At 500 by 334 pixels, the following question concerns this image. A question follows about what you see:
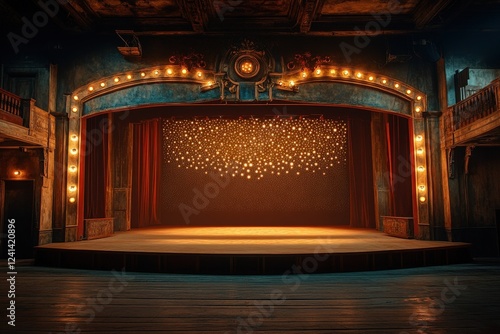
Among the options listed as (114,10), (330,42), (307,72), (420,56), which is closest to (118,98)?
(114,10)

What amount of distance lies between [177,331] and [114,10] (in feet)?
26.5

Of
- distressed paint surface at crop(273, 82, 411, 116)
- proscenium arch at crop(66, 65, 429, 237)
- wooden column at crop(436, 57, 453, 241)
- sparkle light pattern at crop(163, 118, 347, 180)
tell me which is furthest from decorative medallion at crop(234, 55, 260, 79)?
wooden column at crop(436, 57, 453, 241)

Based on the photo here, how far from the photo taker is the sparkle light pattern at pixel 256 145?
13664 millimetres

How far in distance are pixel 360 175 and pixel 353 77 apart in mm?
4707

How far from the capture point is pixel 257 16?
926 centimetres

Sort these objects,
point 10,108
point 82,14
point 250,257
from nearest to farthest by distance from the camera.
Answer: point 250,257, point 10,108, point 82,14

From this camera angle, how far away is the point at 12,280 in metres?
5.75

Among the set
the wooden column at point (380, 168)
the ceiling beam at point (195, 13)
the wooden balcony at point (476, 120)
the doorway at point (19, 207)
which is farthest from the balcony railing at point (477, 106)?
the doorway at point (19, 207)

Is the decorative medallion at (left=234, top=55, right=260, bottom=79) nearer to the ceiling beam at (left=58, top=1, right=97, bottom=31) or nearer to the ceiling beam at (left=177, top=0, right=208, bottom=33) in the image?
the ceiling beam at (left=177, top=0, right=208, bottom=33)

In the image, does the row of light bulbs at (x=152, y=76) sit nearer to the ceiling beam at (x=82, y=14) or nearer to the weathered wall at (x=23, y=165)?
the ceiling beam at (x=82, y=14)

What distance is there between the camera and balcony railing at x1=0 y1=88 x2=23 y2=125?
7.51 meters

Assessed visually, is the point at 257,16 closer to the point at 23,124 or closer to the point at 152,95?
the point at 152,95

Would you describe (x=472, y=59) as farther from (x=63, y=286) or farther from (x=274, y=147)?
(x=63, y=286)

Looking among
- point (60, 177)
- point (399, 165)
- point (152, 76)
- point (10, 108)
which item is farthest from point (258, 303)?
point (399, 165)
